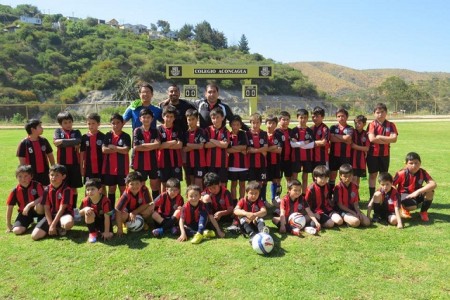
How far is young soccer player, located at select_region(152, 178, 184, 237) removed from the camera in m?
4.94

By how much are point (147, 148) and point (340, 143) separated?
3160mm

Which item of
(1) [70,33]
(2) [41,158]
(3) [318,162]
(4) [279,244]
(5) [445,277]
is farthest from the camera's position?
(1) [70,33]

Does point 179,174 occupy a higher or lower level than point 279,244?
higher

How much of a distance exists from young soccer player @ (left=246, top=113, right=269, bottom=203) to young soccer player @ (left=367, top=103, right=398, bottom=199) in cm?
180

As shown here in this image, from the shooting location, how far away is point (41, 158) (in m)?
5.58

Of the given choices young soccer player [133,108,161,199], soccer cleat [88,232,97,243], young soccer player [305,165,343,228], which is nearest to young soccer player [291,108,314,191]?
young soccer player [305,165,343,228]

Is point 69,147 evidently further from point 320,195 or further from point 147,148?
point 320,195

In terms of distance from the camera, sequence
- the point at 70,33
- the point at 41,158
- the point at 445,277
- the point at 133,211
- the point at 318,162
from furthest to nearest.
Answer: the point at 70,33, the point at 318,162, the point at 41,158, the point at 133,211, the point at 445,277

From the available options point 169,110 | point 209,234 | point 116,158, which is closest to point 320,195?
point 209,234

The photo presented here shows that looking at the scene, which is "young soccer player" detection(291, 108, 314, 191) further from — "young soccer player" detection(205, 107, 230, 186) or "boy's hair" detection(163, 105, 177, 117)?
Answer: "boy's hair" detection(163, 105, 177, 117)

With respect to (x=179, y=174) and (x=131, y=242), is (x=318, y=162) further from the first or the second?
(x=131, y=242)

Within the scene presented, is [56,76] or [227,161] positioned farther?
[56,76]

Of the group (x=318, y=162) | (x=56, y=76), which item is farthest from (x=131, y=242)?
(x=56, y=76)

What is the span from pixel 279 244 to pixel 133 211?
6.47 ft
